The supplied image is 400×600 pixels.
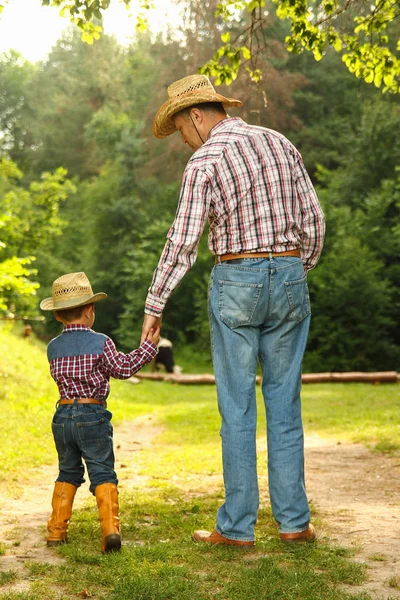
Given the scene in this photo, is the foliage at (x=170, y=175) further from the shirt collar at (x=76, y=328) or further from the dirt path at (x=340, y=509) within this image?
the shirt collar at (x=76, y=328)

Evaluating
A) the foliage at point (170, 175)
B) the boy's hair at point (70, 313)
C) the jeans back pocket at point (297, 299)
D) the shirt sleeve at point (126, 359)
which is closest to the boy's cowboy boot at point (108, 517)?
the shirt sleeve at point (126, 359)

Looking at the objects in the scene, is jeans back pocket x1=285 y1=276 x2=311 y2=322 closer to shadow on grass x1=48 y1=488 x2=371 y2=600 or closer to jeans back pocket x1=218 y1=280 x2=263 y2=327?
jeans back pocket x1=218 y1=280 x2=263 y2=327

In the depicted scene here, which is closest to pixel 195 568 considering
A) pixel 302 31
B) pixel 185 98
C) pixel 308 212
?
pixel 308 212

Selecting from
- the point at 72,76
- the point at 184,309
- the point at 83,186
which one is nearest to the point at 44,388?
the point at 184,309

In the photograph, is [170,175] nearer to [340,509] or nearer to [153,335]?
[340,509]

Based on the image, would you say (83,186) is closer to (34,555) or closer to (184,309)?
(184,309)

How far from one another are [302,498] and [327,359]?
21.5m

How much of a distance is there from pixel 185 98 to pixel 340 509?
272 centimetres

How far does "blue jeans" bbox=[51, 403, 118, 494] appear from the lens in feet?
14.6

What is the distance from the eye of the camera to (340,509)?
5.43 m

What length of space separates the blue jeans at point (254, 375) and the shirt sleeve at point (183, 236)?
205mm

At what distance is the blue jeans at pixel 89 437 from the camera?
446cm

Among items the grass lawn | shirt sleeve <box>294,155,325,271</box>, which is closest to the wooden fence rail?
the grass lawn

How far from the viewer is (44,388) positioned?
13406mm
